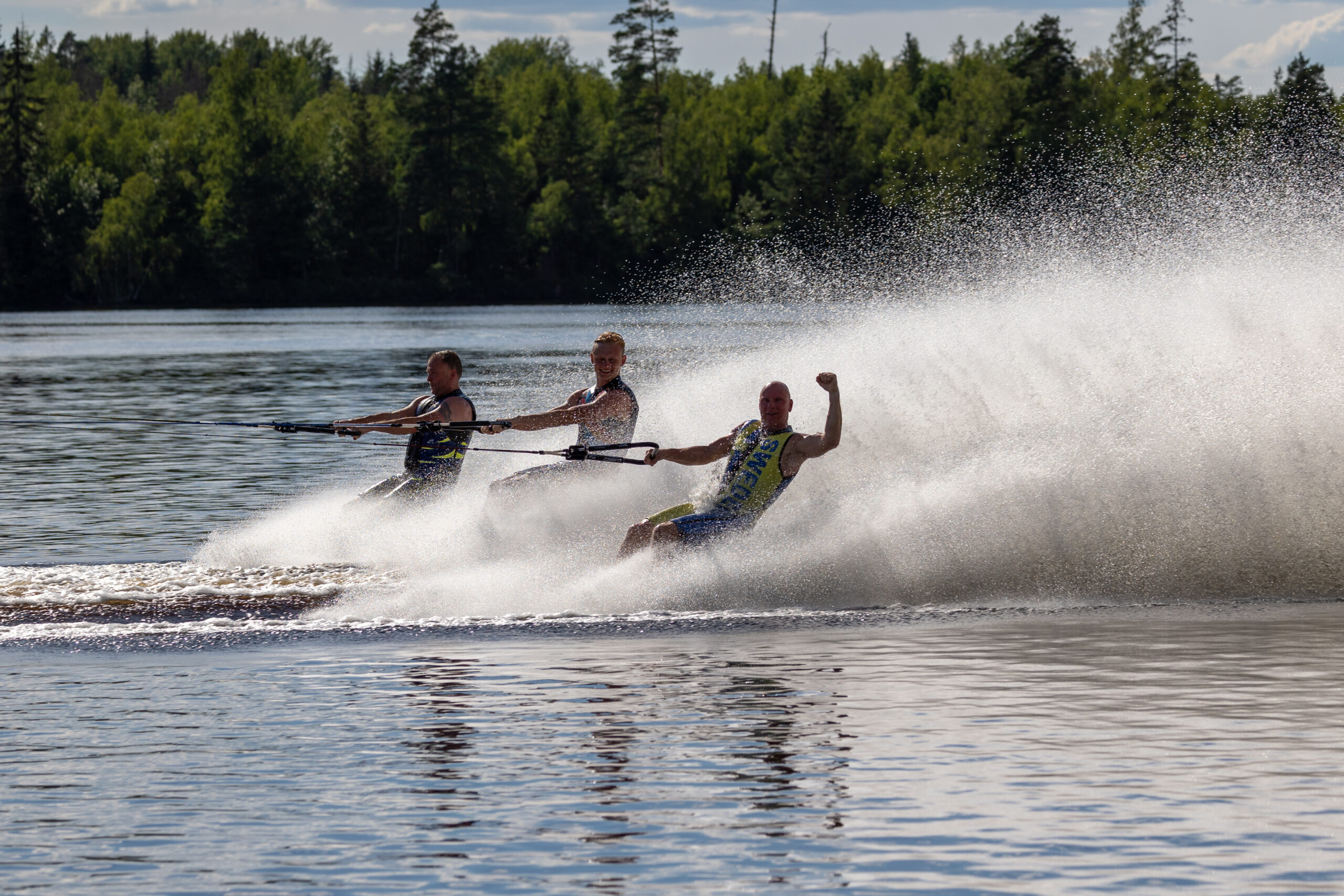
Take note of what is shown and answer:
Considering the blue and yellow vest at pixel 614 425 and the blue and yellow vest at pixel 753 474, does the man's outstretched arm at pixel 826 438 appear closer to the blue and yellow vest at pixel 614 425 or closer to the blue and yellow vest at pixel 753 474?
the blue and yellow vest at pixel 753 474

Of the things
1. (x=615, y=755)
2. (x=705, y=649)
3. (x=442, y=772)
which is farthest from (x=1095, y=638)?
(x=442, y=772)

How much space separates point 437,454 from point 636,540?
86.3 inches

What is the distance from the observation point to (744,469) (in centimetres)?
1216

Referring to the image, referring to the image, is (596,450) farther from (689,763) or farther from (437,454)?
(689,763)

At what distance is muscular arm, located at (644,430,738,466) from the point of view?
12086 millimetres

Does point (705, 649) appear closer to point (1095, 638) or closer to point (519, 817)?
point (1095, 638)

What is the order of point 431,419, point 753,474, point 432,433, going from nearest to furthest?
point 753,474
point 431,419
point 432,433

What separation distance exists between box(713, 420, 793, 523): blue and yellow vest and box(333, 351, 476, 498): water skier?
215cm

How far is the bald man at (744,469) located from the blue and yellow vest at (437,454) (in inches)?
79.8

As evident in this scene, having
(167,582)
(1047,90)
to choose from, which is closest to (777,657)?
(167,582)

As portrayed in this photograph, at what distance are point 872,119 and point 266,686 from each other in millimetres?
111967

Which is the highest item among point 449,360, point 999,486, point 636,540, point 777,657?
point 449,360

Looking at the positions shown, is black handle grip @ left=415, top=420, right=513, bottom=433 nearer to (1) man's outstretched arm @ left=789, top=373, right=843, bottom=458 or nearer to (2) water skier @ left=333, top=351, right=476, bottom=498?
(2) water skier @ left=333, top=351, right=476, bottom=498

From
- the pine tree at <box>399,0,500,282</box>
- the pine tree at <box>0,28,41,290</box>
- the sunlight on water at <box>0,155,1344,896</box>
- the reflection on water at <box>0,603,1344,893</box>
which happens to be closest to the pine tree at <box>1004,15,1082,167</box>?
the pine tree at <box>399,0,500,282</box>
